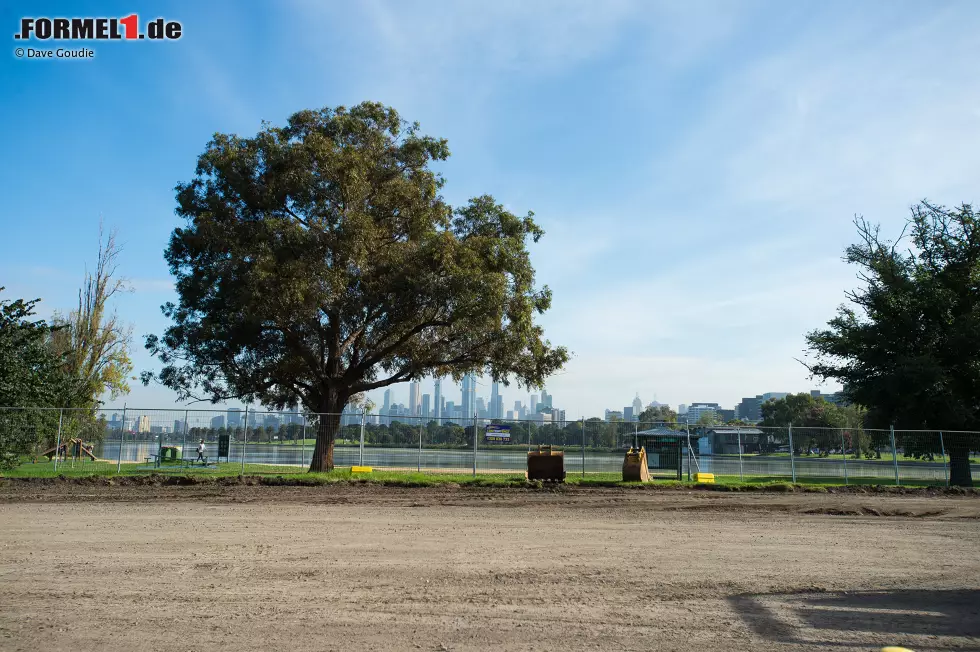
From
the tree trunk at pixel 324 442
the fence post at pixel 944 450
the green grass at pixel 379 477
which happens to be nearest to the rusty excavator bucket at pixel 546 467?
the green grass at pixel 379 477

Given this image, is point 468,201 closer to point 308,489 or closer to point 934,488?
point 308,489

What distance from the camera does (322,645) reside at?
5918 millimetres

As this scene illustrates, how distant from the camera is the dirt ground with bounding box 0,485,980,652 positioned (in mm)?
6262

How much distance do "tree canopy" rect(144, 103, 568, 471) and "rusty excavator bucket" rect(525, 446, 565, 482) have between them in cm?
537

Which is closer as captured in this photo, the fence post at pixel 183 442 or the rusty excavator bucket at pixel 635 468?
the rusty excavator bucket at pixel 635 468

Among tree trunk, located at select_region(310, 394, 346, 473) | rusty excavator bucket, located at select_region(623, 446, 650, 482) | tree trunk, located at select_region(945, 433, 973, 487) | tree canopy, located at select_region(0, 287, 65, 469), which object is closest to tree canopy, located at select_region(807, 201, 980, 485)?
tree trunk, located at select_region(945, 433, 973, 487)

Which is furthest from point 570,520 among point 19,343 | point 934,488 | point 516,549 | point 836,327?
point 836,327

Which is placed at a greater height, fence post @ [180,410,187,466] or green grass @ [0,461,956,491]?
fence post @ [180,410,187,466]

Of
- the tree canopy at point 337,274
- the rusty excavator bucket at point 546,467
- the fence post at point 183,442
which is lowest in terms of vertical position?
the rusty excavator bucket at point 546,467

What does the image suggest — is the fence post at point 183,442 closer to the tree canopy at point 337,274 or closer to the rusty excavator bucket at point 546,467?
the tree canopy at point 337,274

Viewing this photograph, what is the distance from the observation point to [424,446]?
2578 cm

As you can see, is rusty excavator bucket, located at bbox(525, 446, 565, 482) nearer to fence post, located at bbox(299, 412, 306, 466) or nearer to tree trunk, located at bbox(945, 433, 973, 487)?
fence post, located at bbox(299, 412, 306, 466)

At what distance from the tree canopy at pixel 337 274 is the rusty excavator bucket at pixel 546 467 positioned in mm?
5374

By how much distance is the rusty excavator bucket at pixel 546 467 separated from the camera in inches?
854
